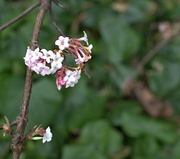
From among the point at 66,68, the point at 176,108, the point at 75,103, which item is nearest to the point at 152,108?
the point at 176,108

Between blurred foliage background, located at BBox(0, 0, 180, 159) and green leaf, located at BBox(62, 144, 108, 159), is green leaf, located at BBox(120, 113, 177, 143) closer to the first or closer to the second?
blurred foliage background, located at BBox(0, 0, 180, 159)

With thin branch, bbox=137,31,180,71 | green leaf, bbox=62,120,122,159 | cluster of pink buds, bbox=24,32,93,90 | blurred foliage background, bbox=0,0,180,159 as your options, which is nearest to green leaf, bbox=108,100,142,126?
blurred foliage background, bbox=0,0,180,159

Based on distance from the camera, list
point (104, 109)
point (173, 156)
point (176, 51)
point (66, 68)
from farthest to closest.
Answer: point (176, 51)
point (104, 109)
point (173, 156)
point (66, 68)

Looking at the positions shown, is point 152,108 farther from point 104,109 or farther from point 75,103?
point 75,103

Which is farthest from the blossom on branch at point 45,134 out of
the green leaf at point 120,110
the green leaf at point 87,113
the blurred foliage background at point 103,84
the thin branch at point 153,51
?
the thin branch at point 153,51

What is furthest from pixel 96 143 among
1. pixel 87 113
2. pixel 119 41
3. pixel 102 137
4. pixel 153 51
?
pixel 153 51

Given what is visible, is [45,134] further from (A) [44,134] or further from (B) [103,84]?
(B) [103,84]

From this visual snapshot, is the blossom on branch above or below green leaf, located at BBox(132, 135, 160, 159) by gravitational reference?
above
